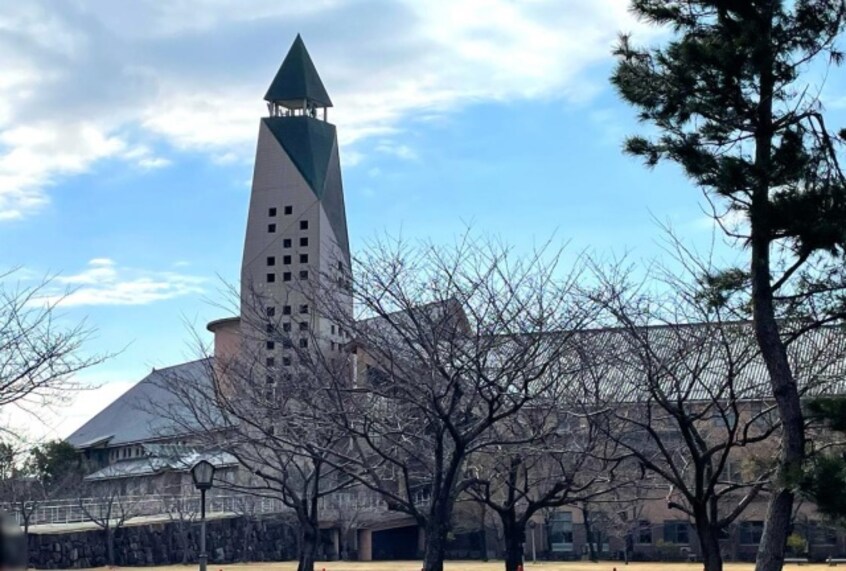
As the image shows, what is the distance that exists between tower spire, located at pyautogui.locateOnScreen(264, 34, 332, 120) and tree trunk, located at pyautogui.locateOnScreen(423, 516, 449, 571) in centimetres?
5233

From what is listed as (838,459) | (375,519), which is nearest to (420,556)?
(375,519)

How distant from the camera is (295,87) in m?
67.4

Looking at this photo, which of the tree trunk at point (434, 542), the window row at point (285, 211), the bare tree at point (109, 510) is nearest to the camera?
the tree trunk at point (434, 542)

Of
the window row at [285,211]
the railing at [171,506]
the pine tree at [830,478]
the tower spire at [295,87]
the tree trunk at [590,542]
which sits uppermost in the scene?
the tower spire at [295,87]

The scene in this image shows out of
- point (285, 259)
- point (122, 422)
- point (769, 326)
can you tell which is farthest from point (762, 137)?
point (122, 422)

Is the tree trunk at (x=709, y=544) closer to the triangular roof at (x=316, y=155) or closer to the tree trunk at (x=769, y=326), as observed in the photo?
the tree trunk at (x=769, y=326)

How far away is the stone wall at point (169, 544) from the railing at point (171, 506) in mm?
783

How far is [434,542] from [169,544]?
3420 cm

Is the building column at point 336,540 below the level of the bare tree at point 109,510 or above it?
below

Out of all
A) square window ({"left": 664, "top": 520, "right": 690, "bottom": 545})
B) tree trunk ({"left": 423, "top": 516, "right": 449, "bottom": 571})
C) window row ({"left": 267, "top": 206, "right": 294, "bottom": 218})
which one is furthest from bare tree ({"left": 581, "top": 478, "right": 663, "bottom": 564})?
tree trunk ({"left": 423, "top": 516, "right": 449, "bottom": 571})

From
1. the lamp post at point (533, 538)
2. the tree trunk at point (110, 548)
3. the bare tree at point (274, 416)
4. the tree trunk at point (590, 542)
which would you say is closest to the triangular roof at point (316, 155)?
the lamp post at point (533, 538)

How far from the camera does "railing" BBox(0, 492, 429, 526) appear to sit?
49.1 meters

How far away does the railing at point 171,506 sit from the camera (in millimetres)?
49125

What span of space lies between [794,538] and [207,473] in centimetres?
3715
